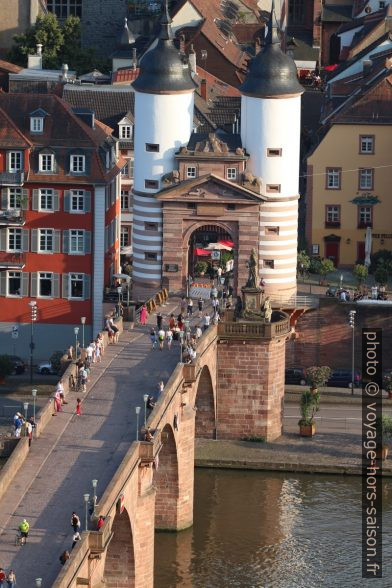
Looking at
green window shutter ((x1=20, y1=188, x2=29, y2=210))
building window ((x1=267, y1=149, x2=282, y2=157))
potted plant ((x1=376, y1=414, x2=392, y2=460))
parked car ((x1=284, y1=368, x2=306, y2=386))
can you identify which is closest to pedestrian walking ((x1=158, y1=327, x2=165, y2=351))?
potted plant ((x1=376, y1=414, x2=392, y2=460))

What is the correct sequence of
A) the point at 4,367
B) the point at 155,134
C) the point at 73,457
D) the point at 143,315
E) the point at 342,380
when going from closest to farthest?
1. the point at 73,457
2. the point at 143,315
3. the point at 4,367
4. the point at 155,134
5. the point at 342,380

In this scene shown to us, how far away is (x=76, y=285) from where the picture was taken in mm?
187250

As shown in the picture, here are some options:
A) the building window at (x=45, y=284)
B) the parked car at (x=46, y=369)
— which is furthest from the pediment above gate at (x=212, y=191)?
the parked car at (x=46, y=369)

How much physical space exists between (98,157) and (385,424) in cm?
2696

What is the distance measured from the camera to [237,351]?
17400cm

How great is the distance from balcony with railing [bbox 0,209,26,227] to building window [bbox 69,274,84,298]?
4.58 meters

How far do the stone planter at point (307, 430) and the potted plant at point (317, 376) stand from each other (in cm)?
591

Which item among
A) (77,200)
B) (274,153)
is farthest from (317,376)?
(77,200)

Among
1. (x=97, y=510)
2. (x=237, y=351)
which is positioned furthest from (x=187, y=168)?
(x=97, y=510)

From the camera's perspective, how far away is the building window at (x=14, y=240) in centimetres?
Answer: 18725

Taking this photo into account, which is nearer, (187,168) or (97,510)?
(97,510)

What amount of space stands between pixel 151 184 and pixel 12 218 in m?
9.15

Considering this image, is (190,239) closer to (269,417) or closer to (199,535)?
(269,417)

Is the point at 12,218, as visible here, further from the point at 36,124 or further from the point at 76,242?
the point at 36,124
